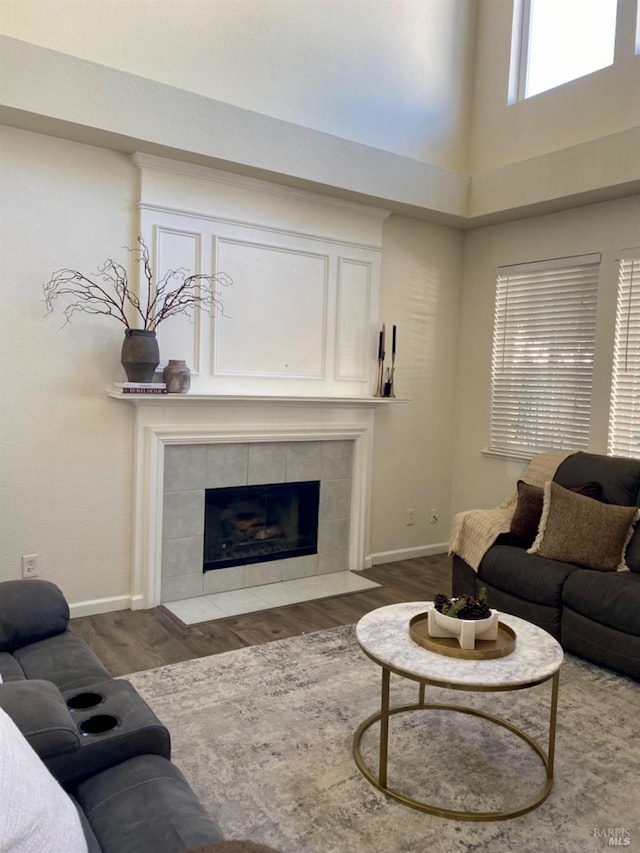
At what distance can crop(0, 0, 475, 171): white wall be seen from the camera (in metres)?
3.38

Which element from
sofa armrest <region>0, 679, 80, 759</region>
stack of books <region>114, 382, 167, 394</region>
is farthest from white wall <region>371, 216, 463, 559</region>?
sofa armrest <region>0, 679, 80, 759</region>

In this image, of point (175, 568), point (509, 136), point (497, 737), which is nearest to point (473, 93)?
point (509, 136)

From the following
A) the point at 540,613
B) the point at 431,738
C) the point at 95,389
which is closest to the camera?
the point at 431,738

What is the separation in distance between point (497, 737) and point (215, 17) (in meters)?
3.90

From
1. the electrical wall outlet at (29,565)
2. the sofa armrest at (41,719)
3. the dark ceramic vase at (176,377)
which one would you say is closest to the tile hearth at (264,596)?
the electrical wall outlet at (29,565)

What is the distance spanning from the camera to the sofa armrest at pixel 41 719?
4.69 ft

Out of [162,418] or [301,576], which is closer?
[162,418]

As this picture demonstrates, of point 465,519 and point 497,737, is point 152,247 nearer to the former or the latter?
point 465,519

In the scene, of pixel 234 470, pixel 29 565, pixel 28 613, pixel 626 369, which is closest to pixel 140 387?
pixel 234 470

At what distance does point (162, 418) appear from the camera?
3777 mm

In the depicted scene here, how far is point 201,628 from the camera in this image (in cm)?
353

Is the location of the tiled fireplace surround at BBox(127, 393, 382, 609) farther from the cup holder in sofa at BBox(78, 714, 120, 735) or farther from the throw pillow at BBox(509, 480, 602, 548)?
the cup holder in sofa at BBox(78, 714, 120, 735)

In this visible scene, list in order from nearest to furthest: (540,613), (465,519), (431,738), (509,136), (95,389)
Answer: (431,738)
(540,613)
(95,389)
(465,519)
(509,136)

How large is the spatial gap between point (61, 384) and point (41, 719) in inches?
91.9
